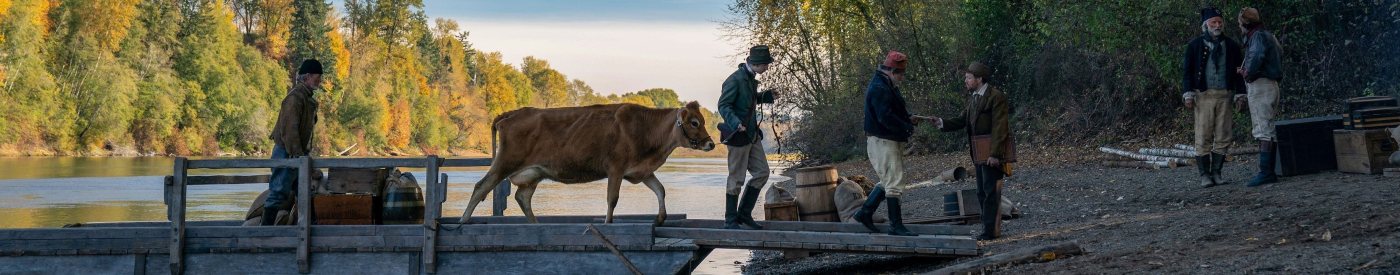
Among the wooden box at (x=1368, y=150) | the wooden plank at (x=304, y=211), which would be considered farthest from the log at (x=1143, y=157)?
the wooden plank at (x=304, y=211)

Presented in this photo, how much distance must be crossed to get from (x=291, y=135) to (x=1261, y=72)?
881cm

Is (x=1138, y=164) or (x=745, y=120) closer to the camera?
(x=745, y=120)

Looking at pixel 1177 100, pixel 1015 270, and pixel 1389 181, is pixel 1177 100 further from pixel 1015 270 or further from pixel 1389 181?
pixel 1015 270

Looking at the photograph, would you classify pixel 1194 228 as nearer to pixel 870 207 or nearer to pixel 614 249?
pixel 870 207

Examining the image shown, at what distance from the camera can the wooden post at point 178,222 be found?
10.5 m

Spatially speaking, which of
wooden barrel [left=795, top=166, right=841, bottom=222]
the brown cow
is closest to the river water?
wooden barrel [left=795, top=166, right=841, bottom=222]

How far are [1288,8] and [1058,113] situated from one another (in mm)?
10481

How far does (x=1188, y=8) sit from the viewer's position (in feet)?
73.8

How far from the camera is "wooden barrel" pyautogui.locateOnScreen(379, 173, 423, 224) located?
11.4 metres

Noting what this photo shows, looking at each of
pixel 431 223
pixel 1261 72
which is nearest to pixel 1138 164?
pixel 1261 72

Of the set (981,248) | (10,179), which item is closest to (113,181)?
(10,179)

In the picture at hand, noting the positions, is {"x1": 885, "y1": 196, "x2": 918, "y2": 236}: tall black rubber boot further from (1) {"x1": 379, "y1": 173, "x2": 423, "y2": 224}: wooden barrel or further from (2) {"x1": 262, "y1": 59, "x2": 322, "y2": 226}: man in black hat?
(2) {"x1": 262, "y1": 59, "x2": 322, "y2": 226}: man in black hat

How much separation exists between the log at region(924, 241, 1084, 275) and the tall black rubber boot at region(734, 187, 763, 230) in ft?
6.19

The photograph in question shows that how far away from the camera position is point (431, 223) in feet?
34.5
